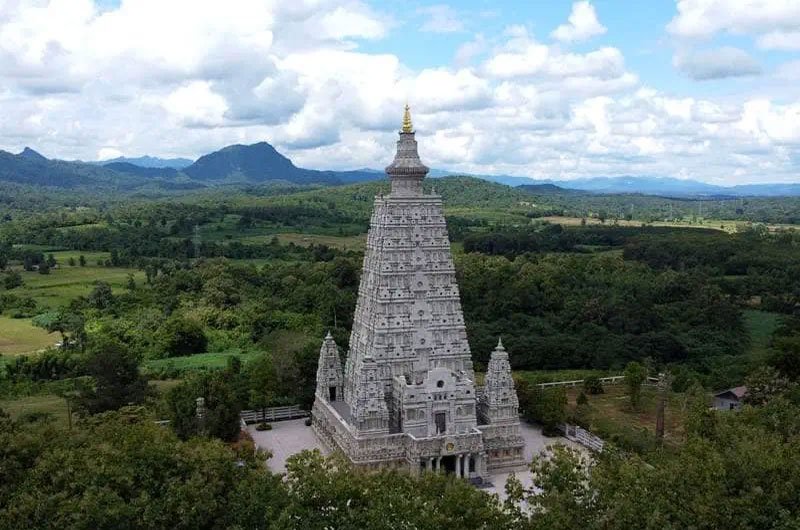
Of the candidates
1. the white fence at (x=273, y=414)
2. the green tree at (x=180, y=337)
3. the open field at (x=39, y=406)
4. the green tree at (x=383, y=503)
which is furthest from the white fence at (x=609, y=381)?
the open field at (x=39, y=406)

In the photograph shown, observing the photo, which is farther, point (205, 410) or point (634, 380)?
point (634, 380)

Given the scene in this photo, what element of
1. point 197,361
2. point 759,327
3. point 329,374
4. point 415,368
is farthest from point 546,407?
point 759,327

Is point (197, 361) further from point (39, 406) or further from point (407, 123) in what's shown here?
point (407, 123)

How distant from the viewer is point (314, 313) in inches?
2618

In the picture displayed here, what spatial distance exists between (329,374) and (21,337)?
34559 mm

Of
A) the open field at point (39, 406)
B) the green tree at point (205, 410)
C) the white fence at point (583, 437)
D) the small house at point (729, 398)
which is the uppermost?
the green tree at point (205, 410)

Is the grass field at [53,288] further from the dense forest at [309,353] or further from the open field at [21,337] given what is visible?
the dense forest at [309,353]

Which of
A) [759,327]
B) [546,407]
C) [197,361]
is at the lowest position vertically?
[197,361]

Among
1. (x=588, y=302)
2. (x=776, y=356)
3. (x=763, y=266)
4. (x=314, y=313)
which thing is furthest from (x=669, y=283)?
(x=314, y=313)

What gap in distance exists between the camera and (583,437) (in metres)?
37.4

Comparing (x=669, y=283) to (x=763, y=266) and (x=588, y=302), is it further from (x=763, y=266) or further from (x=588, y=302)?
(x=763, y=266)

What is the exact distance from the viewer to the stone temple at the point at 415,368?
105ft

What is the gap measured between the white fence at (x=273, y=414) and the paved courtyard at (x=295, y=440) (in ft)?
1.99

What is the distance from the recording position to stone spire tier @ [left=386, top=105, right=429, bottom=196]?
34312 mm
